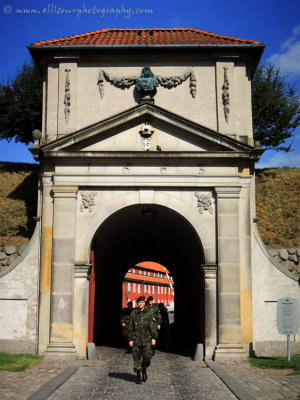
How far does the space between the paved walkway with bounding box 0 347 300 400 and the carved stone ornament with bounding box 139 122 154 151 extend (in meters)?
5.79

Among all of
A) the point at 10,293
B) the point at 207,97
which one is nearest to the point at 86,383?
the point at 10,293

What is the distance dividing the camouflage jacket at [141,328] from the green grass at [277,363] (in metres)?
3.19

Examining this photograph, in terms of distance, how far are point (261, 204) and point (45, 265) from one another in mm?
11863

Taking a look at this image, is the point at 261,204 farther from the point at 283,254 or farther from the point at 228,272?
the point at 228,272

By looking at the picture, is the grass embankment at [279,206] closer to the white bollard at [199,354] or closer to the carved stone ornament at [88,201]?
the white bollard at [199,354]

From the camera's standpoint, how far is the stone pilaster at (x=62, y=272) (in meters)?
13.6

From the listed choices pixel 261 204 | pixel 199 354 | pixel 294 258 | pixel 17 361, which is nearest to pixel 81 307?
pixel 17 361

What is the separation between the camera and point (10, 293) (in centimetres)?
1417

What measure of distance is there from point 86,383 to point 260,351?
18.1 feet

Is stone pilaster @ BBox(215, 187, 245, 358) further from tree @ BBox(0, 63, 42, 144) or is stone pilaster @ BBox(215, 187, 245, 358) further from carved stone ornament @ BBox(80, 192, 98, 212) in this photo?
tree @ BBox(0, 63, 42, 144)

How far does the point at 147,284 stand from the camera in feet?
193

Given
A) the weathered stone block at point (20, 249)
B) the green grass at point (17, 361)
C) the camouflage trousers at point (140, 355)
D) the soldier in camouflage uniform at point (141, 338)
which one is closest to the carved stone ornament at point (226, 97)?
the soldier in camouflage uniform at point (141, 338)

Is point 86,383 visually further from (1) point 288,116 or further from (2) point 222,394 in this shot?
(1) point 288,116

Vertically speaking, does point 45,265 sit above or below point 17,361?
above
